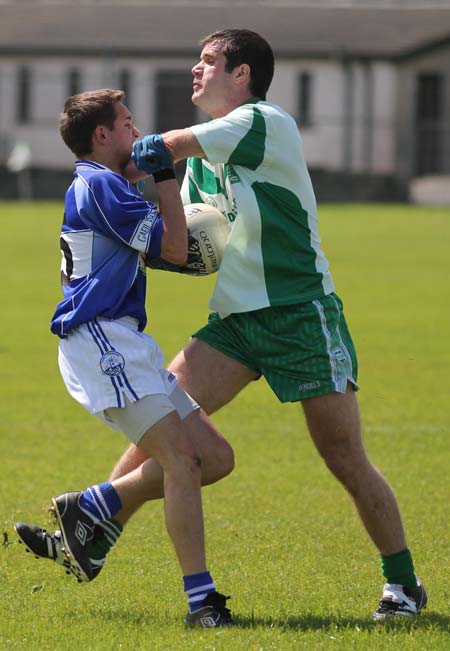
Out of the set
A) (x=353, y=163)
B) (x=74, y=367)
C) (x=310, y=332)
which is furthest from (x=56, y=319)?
(x=353, y=163)

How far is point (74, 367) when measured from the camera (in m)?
5.50

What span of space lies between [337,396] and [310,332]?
282 millimetres

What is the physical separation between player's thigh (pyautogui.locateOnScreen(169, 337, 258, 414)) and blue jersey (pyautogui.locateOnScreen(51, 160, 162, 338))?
40 cm

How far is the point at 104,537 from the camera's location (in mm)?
5727

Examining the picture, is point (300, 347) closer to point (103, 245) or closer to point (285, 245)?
point (285, 245)

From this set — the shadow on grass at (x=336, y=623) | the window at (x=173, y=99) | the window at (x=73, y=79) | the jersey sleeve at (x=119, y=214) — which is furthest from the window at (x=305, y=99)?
the shadow on grass at (x=336, y=623)

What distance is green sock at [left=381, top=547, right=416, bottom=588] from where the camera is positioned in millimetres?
5676

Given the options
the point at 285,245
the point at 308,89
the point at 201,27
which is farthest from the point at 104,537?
the point at 201,27

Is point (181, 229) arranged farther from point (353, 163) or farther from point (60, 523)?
point (353, 163)

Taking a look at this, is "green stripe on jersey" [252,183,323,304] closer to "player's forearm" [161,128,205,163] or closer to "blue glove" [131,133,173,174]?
"player's forearm" [161,128,205,163]

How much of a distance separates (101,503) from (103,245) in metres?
1.06

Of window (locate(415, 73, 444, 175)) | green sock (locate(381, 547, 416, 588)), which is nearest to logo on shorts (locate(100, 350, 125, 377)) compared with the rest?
green sock (locate(381, 547, 416, 588))

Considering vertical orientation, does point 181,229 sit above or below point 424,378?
above

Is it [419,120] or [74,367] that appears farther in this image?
[419,120]
